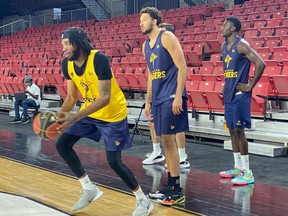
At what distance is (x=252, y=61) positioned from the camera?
537 centimetres

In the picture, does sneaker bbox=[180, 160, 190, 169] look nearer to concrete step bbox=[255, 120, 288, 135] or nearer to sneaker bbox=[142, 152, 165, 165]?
sneaker bbox=[142, 152, 165, 165]

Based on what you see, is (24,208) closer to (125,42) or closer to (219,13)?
(125,42)

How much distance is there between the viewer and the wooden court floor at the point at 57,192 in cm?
443

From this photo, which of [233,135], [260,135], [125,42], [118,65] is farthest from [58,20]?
[233,135]

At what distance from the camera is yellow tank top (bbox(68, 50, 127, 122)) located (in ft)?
13.5

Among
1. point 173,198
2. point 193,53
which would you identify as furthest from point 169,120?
point 193,53

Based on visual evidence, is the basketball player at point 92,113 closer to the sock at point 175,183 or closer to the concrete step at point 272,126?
the sock at point 175,183

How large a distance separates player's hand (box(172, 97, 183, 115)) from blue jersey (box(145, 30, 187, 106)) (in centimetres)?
13

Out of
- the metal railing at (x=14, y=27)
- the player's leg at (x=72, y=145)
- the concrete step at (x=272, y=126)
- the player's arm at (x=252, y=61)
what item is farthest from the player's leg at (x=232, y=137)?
the metal railing at (x=14, y=27)

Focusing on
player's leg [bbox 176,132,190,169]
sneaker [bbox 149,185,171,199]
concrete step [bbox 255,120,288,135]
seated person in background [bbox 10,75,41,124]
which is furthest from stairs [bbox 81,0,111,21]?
sneaker [bbox 149,185,171,199]

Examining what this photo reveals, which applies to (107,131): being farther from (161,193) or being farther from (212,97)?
(212,97)

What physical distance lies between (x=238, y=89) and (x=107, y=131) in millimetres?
1874

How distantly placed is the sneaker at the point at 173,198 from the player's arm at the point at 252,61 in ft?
4.74

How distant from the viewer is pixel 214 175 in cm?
602
